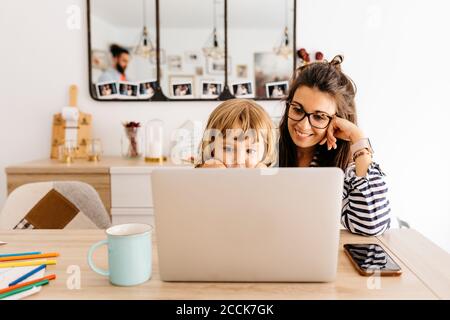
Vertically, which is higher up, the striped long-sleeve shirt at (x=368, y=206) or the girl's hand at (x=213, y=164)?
the girl's hand at (x=213, y=164)

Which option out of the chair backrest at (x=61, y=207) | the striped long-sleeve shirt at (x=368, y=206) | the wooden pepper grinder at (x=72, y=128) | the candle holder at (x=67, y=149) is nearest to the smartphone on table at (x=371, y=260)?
the striped long-sleeve shirt at (x=368, y=206)

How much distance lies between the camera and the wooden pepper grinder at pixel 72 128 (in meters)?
2.48

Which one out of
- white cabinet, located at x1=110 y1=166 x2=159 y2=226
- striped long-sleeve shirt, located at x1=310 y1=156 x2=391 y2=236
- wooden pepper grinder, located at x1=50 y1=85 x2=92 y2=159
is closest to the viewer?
striped long-sleeve shirt, located at x1=310 y1=156 x2=391 y2=236

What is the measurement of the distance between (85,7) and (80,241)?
6.76 ft

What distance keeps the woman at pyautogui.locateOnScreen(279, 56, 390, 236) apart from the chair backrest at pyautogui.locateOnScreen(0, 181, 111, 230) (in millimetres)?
719

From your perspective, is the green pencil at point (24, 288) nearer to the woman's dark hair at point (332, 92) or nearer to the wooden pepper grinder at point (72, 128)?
the woman's dark hair at point (332, 92)

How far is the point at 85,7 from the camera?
A: 2557 millimetres

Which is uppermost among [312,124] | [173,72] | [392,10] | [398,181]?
[392,10]

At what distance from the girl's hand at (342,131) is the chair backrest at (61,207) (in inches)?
33.5

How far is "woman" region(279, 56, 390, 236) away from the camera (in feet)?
3.45

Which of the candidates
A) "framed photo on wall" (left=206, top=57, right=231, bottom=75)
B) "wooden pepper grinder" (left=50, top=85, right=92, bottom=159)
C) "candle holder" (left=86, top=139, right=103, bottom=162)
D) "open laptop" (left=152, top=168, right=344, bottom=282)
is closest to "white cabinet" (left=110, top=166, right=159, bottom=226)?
"candle holder" (left=86, top=139, right=103, bottom=162)

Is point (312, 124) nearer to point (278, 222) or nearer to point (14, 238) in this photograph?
point (278, 222)

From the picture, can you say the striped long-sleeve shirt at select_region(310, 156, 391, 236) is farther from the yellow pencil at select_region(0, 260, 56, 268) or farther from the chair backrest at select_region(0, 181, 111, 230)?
the chair backrest at select_region(0, 181, 111, 230)
